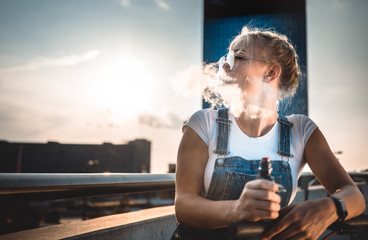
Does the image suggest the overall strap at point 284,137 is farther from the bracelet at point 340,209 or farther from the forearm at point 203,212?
the forearm at point 203,212

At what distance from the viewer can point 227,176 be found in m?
1.62

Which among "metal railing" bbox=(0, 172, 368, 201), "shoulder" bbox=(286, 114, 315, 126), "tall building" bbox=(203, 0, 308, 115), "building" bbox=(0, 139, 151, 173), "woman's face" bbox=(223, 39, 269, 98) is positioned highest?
"tall building" bbox=(203, 0, 308, 115)

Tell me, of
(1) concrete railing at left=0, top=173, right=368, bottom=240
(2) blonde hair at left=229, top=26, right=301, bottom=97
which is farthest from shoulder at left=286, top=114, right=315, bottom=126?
(1) concrete railing at left=0, top=173, right=368, bottom=240

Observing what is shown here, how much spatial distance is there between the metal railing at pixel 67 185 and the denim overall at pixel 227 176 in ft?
1.62

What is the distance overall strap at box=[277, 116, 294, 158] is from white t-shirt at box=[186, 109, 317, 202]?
25mm

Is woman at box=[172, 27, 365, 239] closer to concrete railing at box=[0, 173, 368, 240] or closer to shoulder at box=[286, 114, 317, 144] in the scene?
shoulder at box=[286, 114, 317, 144]

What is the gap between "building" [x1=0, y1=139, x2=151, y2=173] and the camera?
58.2m

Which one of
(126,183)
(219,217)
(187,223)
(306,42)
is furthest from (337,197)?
(306,42)

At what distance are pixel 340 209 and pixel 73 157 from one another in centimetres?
6332

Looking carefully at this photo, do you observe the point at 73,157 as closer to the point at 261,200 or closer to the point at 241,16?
the point at 241,16

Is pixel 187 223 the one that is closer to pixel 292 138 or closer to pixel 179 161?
pixel 179 161

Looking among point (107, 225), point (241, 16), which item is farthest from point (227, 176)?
point (241, 16)

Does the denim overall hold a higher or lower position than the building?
higher

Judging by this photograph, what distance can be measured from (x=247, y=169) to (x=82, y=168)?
62400 millimetres
